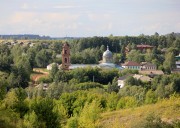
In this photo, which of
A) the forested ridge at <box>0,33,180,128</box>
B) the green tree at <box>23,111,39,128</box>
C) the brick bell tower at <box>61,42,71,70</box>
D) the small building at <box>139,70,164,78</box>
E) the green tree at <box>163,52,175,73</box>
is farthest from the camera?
the green tree at <box>163,52,175,73</box>

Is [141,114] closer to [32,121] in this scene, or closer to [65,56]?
[32,121]

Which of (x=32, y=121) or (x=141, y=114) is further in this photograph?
(x=141, y=114)

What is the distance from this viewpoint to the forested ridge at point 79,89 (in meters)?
20.6

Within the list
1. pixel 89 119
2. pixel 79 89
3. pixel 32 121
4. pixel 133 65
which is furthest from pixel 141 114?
pixel 133 65

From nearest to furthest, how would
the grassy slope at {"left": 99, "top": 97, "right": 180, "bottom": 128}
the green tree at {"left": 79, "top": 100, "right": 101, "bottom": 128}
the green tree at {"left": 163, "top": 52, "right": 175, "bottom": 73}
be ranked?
the green tree at {"left": 79, "top": 100, "right": 101, "bottom": 128}
the grassy slope at {"left": 99, "top": 97, "right": 180, "bottom": 128}
the green tree at {"left": 163, "top": 52, "right": 175, "bottom": 73}

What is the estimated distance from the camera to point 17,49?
3108 inches

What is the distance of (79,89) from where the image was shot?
43781mm

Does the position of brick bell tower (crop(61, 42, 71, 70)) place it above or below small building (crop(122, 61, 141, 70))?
above

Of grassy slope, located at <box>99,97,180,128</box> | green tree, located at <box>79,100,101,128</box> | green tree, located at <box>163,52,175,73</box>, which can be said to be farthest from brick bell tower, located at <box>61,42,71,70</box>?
green tree, located at <box>79,100,101,128</box>

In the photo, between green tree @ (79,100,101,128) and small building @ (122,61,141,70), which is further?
small building @ (122,61,141,70)

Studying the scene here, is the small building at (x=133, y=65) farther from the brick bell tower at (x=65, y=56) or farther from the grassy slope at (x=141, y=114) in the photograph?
the grassy slope at (x=141, y=114)

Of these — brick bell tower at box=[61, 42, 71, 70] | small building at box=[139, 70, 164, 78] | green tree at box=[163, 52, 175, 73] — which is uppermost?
brick bell tower at box=[61, 42, 71, 70]

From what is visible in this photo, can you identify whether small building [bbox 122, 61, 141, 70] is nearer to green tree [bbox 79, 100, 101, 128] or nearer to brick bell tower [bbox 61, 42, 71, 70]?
brick bell tower [bbox 61, 42, 71, 70]

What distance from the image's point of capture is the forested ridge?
67.5 feet
